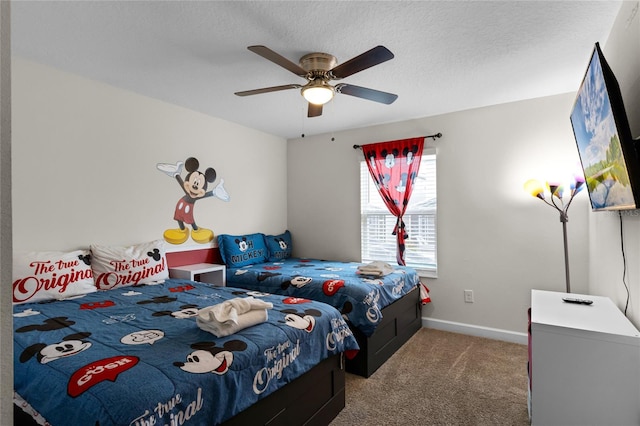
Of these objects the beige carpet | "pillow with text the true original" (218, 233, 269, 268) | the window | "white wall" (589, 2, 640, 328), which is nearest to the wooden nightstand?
"pillow with text the true original" (218, 233, 269, 268)

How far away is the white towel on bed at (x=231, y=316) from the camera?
169 centimetres

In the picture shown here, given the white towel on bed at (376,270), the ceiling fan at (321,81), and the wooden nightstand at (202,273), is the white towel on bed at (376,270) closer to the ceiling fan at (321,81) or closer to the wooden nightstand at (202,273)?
the wooden nightstand at (202,273)

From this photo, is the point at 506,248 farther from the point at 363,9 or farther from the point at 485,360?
the point at 363,9

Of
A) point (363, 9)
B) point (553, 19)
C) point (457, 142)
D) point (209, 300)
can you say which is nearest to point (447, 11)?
point (363, 9)

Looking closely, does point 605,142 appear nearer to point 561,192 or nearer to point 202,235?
point 561,192

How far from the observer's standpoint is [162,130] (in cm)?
345

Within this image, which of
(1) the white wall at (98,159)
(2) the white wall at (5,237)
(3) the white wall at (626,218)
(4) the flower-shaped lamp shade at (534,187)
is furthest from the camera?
(4) the flower-shaped lamp shade at (534,187)

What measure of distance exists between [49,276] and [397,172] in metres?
3.41

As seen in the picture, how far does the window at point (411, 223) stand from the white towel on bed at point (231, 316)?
2.52 metres

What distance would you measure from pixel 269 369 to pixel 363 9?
6.57 ft

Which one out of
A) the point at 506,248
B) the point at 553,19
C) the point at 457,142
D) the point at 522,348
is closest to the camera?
the point at 553,19

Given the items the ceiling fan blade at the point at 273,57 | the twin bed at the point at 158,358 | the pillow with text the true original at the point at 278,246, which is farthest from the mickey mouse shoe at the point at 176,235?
the ceiling fan blade at the point at 273,57

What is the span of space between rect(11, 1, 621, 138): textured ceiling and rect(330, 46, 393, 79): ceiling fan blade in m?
0.21

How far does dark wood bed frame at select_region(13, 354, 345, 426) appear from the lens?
152cm
